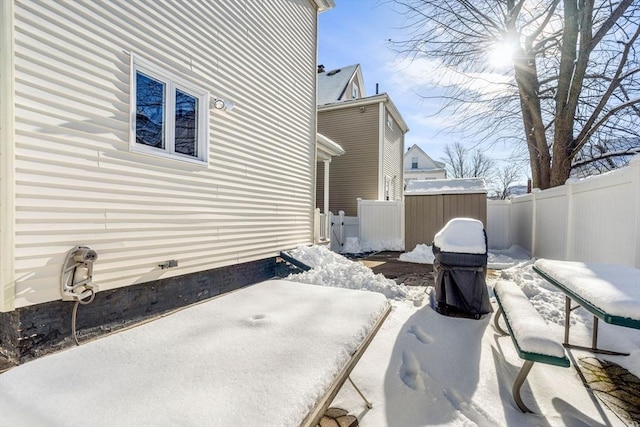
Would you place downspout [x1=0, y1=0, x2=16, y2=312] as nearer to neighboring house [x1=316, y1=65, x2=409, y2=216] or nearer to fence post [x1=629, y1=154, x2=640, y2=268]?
fence post [x1=629, y1=154, x2=640, y2=268]

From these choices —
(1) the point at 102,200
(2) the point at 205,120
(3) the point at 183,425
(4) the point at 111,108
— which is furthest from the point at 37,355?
(2) the point at 205,120

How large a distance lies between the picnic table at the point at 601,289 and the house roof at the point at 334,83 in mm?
12458

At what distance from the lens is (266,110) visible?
574 cm

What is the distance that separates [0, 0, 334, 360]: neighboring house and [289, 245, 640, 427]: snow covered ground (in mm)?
2566

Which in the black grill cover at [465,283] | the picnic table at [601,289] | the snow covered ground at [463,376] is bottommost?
the snow covered ground at [463,376]

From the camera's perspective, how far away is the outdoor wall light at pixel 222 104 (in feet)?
14.5

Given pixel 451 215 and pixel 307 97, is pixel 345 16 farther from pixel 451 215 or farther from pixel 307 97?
pixel 451 215

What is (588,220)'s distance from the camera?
Answer: 5051 millimetres

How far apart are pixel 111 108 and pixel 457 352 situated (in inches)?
166

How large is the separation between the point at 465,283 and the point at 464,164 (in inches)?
1259

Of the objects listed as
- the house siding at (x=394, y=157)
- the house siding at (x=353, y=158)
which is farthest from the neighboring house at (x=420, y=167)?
the house siding at (x=353, y=158)

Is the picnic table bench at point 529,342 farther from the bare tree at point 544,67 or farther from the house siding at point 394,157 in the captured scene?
the house siding at point 394,157

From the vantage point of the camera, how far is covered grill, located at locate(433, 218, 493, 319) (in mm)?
3816

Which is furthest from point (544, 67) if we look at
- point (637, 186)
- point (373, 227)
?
point (373, 227)
